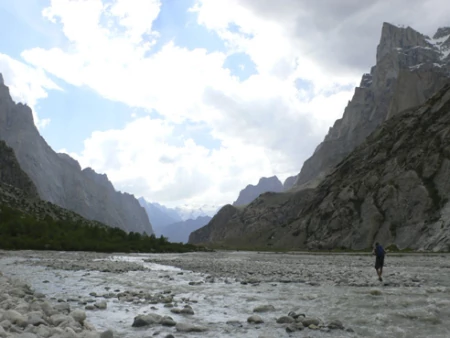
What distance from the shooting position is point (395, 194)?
439 feet

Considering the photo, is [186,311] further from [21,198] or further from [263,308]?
[21,198]

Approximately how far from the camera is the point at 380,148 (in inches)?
6575

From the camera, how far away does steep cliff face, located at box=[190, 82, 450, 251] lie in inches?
4651

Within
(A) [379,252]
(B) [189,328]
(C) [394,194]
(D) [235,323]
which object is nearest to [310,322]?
(D) [235,323]

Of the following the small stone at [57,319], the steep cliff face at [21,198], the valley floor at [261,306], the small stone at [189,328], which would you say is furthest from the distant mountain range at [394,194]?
the small stone at [57,319]

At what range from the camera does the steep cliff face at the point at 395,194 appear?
11812cm

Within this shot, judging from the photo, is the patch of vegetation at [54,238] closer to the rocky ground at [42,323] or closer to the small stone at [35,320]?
the rocky ground at [42,323]

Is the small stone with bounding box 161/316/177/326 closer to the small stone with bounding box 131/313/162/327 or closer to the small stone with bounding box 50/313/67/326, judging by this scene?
the small stone with bounding box 131/313/162/327

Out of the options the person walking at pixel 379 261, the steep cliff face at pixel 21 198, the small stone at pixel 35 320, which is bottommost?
the small stone at pixel 35 320

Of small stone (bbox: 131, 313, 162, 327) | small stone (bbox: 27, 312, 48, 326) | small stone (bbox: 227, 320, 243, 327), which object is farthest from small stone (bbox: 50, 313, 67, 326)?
small stone (bbox: 227, 320, 243, 327)

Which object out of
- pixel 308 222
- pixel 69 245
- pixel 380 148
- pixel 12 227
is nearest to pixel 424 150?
pixel 380 148

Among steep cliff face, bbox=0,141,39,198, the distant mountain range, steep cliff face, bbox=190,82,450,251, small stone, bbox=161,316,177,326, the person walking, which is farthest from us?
steep cliff face, bbox=0,141,39,198

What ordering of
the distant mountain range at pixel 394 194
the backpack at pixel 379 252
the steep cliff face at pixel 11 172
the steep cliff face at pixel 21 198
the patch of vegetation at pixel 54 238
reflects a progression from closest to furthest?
the backpack at pixel 379 252
the patch of vegetation at pixel 54 238
the steep cliff face at pixel 21 198
the distant mountain range at pixel 394 194
the steep cliff face at pixel 11 172

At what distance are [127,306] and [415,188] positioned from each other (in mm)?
129274
